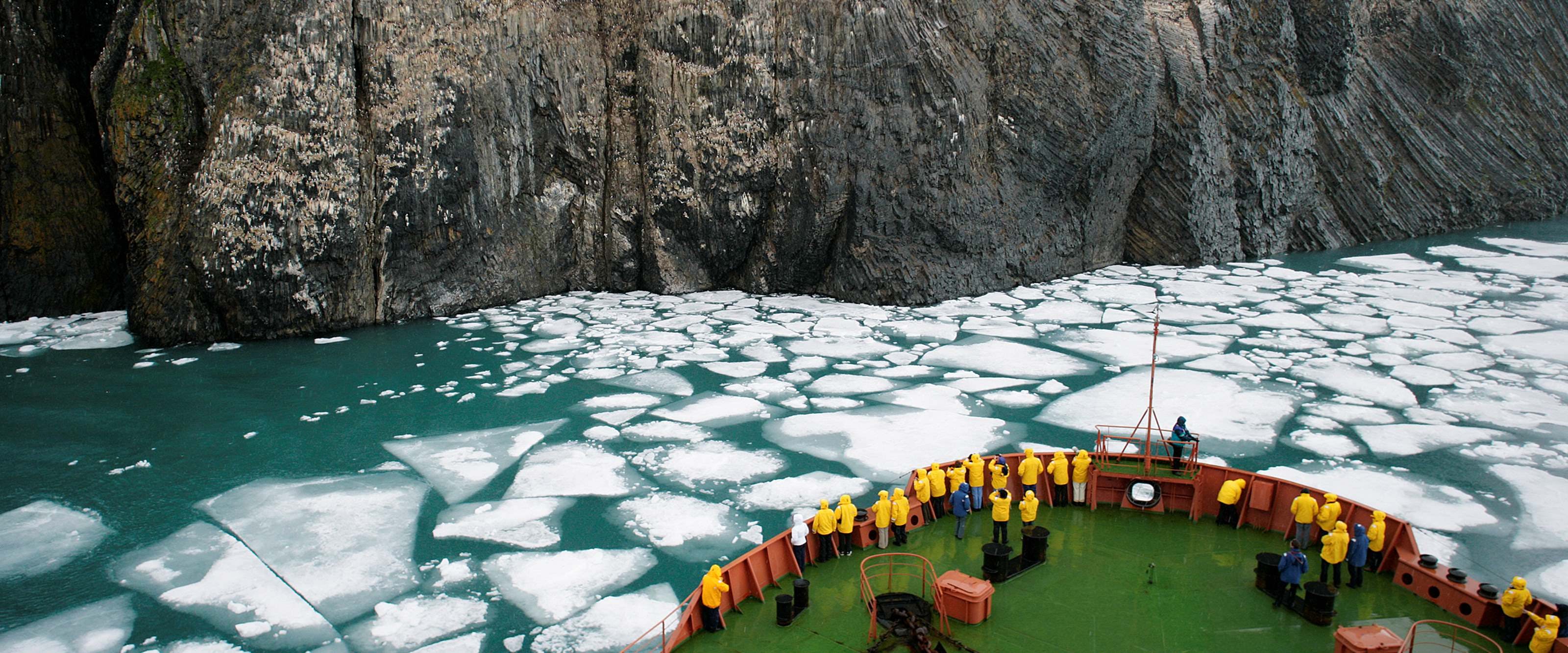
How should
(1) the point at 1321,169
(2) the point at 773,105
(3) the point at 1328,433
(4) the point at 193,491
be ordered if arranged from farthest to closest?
(1) the point at 1321,169 < (2) the point at 773,105 < (3) the point at 1328,433 < (4) the point at 193,491

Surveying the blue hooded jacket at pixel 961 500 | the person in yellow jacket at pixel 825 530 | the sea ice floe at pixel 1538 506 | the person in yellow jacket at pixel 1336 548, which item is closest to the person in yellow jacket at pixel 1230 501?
the person in yellow jacket at pixel 1336 548

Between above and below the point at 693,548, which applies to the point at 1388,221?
above

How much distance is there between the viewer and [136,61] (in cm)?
1891

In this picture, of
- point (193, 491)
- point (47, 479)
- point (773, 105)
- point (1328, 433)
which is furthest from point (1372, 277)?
point (47, 479)

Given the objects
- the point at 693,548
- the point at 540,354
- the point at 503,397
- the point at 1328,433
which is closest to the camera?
the point at 693,548

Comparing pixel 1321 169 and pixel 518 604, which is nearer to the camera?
pixel 518 604

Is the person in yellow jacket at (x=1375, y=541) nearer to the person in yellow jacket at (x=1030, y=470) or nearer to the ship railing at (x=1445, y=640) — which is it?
the ship railing at (x=1445, y=640)

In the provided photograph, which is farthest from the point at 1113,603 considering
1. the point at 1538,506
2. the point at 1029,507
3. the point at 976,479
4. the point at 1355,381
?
the point at 1355,381

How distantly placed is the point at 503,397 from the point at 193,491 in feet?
15.1

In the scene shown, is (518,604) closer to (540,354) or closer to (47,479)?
(47,479)

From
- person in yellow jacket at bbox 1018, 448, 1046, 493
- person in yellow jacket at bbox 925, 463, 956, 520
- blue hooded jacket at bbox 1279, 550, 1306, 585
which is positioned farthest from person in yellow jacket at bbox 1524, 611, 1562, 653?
person in yellow jacket at bbox 925, 463, 956, 520

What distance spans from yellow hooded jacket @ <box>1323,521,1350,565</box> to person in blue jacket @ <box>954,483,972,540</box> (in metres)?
3.42

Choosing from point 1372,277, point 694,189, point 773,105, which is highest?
point 773,105

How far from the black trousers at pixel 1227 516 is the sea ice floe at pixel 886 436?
3321 mm
